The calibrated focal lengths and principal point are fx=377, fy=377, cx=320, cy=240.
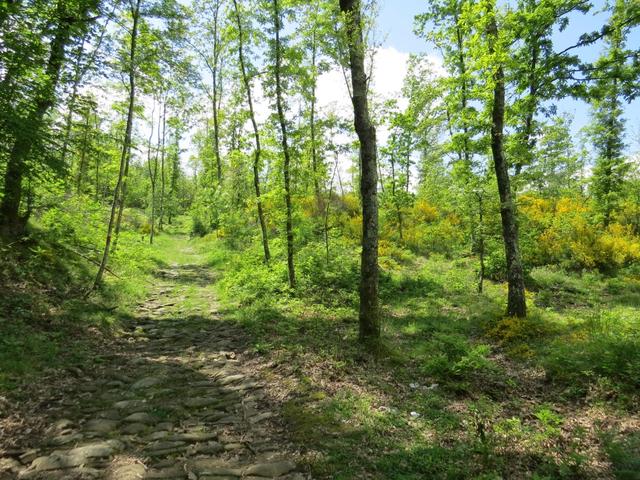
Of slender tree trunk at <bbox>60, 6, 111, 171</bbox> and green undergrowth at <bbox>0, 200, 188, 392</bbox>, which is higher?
slender tree trunk at <bbox>60, 6, 111, 171</bbox>

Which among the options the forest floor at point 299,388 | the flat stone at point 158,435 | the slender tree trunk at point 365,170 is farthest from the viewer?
the slender tree trunk at point 365,170

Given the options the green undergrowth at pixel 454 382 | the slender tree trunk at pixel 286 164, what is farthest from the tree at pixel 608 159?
the slender tree trunk at pixel 286 164

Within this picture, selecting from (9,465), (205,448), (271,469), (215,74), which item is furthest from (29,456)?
(215,74)

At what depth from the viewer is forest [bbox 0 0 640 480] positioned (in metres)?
4.40

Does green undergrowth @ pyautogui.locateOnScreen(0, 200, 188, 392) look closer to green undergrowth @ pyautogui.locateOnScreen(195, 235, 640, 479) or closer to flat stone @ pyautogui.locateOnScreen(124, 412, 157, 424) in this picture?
flat stone @ pyautogui.locateOnScreen(124, 412, 157, 424)

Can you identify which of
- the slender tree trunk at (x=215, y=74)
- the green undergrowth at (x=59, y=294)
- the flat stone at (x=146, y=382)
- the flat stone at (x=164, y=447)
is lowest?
the flat stone at (x=164, y=447)

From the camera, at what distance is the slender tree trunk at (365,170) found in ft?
24.5

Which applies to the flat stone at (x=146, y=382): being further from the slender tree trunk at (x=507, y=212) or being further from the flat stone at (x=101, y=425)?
the slender tree trunk at (x=507, y=212)

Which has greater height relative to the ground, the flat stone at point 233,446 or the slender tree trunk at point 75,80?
the slender tree trunk at point 75,80

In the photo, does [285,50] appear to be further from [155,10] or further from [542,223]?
[542,223]

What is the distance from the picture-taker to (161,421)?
506 centimetres

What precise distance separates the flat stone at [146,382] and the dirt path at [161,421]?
16 millimetres

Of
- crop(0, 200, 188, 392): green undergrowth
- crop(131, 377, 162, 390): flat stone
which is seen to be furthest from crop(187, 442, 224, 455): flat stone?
crop(0, 200, 188, 392): green undergrowth

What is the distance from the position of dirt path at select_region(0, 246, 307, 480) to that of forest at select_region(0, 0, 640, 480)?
0.04 m
